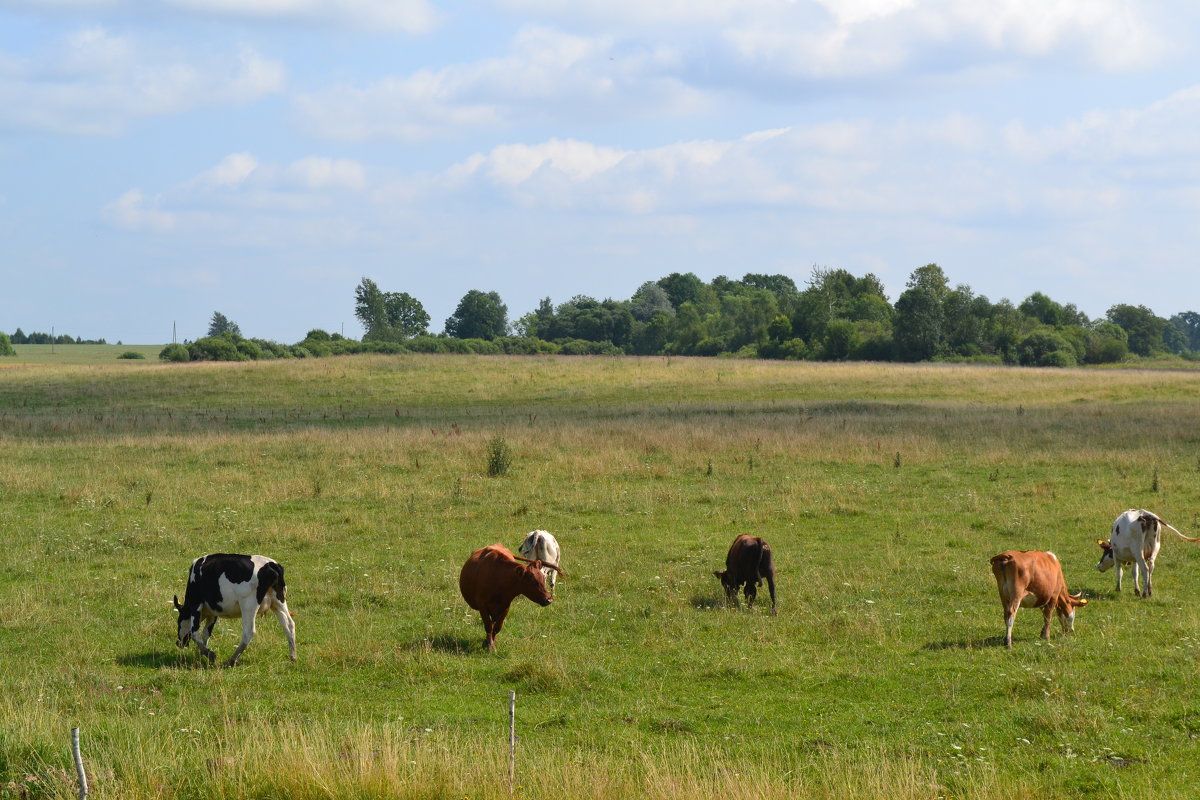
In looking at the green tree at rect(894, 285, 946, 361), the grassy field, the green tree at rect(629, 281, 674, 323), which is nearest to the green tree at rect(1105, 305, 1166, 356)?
the green tree at rect(894, 285, 946, 361)

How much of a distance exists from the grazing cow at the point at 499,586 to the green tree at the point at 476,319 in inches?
6284

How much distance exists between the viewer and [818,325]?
11506 centimetres

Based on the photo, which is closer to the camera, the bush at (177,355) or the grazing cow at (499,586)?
the grazing cow at (499,586)

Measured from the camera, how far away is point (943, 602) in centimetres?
1470

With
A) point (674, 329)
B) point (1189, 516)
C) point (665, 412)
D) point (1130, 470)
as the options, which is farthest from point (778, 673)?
point (674, 329)

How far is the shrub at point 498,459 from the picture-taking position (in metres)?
27.4

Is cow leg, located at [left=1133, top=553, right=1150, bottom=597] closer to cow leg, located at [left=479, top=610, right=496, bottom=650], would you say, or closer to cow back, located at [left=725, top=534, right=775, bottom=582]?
cow back, located at [left=725, top=534, right=775, bottom=582]

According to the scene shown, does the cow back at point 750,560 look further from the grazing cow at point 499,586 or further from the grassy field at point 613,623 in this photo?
the grazing cow at point 499,586

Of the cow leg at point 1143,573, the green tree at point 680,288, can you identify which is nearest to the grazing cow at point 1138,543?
the cow leg at point 1143,573

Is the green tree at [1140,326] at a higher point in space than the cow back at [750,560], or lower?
higher

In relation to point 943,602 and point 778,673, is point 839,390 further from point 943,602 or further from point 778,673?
point 778,673

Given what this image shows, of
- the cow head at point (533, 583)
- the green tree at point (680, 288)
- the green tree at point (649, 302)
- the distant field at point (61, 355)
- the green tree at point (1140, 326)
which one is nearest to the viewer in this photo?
the cow head at point (533, 583)

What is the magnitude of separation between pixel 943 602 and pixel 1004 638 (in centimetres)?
204

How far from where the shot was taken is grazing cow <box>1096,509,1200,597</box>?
48.7 feet
